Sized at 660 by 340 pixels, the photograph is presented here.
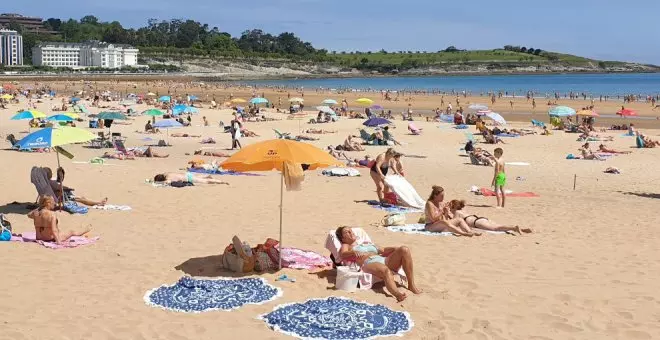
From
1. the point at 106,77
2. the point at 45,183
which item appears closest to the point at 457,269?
the point at 45,183

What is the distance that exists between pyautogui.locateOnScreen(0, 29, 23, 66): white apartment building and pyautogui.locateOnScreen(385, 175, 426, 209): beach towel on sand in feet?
524

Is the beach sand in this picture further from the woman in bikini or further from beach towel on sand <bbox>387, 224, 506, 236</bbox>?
the woman in bikini

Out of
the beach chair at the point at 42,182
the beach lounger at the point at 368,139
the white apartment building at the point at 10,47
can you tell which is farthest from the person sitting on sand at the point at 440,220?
the white apartment building at the point at 10,47

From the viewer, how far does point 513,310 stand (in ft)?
21.1

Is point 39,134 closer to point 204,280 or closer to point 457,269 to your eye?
point 204,280

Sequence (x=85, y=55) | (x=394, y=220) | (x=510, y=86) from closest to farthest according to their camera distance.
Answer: (x=394, y=220) → (x=510, y=86) → (x=85, y=55)

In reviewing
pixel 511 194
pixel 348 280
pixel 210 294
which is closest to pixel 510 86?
pixel 511 194

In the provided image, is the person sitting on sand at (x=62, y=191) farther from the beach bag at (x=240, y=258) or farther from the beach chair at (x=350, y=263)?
the beach chair at (x=350, y=263)

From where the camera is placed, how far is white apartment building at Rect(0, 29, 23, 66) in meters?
153

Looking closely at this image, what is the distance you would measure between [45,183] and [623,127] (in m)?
28.3

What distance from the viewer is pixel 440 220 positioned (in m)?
9.95

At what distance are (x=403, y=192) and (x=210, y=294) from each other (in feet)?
20.1

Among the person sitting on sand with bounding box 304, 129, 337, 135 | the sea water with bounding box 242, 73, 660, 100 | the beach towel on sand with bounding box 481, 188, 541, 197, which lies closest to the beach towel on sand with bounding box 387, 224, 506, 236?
the beach towel on sand with bounding box 481, 188, 541, 197

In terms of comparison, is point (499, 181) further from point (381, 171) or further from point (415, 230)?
point (415, 230)
